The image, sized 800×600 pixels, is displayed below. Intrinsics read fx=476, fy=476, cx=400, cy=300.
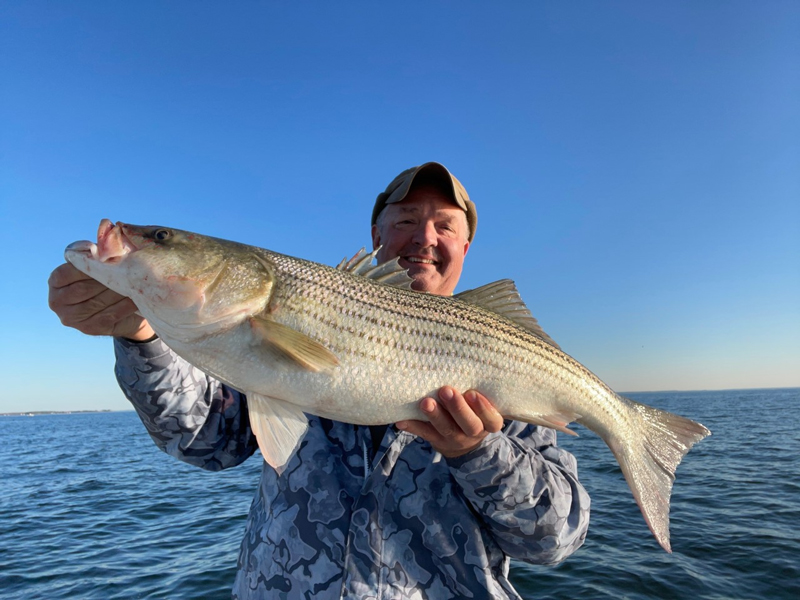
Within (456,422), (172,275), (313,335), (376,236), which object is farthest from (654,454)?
(172,275)

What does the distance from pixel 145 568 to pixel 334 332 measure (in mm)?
8879

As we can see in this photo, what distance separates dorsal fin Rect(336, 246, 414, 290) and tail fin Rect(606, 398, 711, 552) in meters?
2.02

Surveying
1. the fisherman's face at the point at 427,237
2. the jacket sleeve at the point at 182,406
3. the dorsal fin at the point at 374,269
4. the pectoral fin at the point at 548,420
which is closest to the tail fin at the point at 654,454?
the pectoral fin at the point at 548,420

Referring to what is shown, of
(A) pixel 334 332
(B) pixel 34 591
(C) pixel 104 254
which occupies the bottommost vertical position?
(B) pixel 34 591

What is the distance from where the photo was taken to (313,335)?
9.49ft

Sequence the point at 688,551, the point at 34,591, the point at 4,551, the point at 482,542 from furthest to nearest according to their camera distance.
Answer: the point at 4,551, the point at 688,551, the point at 34,591, the point at 482,542

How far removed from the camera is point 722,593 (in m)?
7.38

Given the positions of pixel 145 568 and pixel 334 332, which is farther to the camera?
pixel 145 568

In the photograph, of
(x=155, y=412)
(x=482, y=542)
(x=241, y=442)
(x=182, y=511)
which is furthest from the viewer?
(x=182, y=511)

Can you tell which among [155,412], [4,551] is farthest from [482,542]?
[4,551]

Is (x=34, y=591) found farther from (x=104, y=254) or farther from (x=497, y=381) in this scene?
(x=497, y=381)

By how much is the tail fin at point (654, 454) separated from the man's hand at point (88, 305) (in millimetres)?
3538

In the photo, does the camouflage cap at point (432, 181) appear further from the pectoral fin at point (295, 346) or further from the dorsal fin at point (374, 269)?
the pectoral fin at point (295, 346)

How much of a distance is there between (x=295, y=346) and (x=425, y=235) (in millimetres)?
2056
